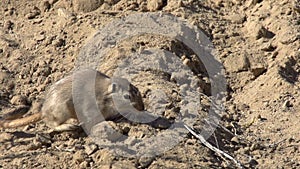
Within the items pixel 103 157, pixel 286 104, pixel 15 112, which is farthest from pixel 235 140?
pixel 15 112

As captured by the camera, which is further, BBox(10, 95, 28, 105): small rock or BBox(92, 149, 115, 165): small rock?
BBox(10, 95, 28, 105): small rock

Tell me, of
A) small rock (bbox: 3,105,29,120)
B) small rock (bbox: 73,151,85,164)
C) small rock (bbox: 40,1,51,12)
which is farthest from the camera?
small rock (bbox: 40,1,51,12)

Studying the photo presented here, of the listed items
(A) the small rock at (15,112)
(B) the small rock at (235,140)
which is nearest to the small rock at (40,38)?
(A) the small rock at (15,112)

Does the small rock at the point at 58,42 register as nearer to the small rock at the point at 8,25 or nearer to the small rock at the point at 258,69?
the small rock at the point at 8,25

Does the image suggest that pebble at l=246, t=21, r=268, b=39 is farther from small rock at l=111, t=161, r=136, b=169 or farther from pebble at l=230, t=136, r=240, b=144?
small rock at l=111, t=161, r=136, b=169

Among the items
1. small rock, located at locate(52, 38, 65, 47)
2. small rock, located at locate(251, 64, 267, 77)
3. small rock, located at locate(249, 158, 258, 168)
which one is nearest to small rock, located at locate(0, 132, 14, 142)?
small rock, located at locate(52, 38, 65, 47)
